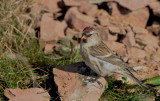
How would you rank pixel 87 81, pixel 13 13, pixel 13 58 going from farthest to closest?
pixel 13 13, pixel 13 58, pixel 87 81

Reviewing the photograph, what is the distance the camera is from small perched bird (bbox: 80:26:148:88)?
15.0ft

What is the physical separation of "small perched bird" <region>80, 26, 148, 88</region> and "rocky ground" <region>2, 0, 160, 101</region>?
379 millimetres

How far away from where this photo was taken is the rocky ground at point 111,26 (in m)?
5.73

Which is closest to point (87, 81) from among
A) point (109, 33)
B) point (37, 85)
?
point (37, 85)

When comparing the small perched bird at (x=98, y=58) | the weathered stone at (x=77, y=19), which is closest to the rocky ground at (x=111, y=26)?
the weathered stone at (x=77, y=19)

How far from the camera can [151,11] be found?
6832 millimetres

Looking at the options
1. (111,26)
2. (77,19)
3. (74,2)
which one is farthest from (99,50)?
(74,2)

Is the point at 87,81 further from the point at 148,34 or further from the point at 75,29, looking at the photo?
the point at 148,34

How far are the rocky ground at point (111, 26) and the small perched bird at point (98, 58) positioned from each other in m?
0.38

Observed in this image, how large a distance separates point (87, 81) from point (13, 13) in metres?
2.27

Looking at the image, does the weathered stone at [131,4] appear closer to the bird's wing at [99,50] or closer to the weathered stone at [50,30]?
the weathered stone at [50,30]

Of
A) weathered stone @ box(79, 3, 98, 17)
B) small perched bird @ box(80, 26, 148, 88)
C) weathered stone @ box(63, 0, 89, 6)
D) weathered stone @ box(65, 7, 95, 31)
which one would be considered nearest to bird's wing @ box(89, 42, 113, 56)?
small perched bird @ box(80, 26, 148, 88)

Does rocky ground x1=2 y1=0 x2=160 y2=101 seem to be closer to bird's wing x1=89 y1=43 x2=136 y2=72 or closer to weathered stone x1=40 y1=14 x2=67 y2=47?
weathered stone x1=40 y1=14 x2=67 y2=47

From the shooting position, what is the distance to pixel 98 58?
15.3 ft
